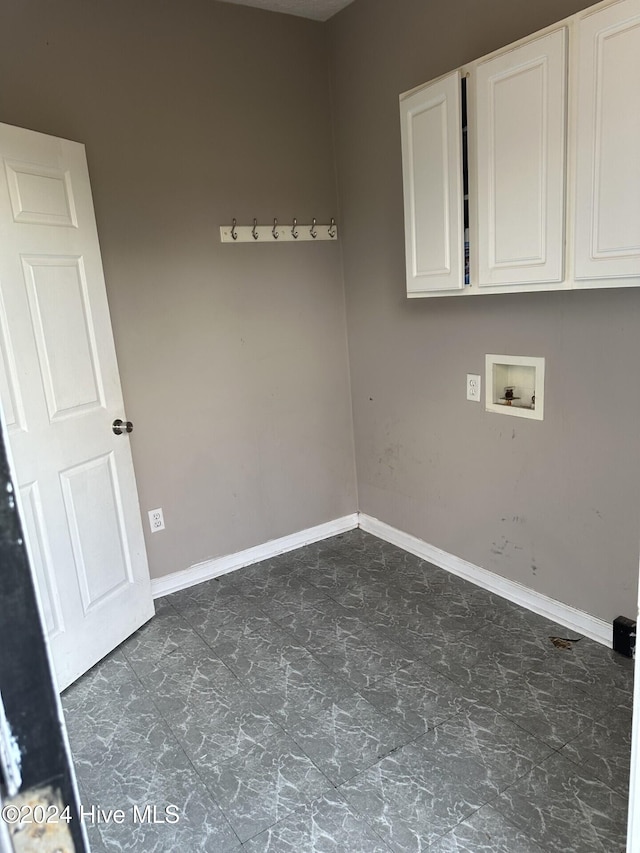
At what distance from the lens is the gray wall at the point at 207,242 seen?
2.51 m

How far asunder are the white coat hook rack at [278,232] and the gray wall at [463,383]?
14 centimetres

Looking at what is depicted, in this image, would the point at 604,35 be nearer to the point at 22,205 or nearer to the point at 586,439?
the point at 586,439

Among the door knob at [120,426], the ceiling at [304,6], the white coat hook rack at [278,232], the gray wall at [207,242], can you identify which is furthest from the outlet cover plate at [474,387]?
the ceiling at [304,6]

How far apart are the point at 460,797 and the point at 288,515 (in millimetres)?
1853

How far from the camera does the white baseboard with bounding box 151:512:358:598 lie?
300 centimetres

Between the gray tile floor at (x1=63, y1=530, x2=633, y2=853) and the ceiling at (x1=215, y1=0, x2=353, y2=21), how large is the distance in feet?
9.25

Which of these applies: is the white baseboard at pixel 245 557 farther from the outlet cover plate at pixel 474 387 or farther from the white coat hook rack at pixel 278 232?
the white coat hook rack at pixel 278 232

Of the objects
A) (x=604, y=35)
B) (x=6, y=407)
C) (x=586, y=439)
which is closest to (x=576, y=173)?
(x=604, y=35)

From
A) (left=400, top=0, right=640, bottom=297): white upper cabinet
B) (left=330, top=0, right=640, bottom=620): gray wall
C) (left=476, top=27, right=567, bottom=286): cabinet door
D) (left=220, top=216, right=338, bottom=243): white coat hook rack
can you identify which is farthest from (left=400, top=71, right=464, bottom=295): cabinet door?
(left=220, top=216, right=338, bottom=243): white coat hook rack

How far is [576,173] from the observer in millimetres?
1850

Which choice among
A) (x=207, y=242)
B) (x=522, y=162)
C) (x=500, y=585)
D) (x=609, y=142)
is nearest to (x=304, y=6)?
(x=207, y=242)

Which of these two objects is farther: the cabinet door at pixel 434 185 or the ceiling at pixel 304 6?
the ceiling at pixel 304 6

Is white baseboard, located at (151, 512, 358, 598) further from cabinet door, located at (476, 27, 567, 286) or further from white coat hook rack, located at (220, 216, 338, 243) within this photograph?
cabinet door, located at (476, 27, 567, 286)

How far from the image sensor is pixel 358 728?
6.55 ft
